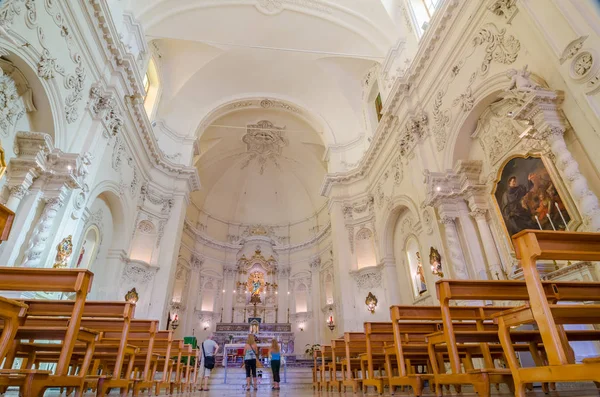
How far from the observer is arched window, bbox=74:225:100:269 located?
9906mm

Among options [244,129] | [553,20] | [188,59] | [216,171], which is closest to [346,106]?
[244,129]

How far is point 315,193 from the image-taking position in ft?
72.9

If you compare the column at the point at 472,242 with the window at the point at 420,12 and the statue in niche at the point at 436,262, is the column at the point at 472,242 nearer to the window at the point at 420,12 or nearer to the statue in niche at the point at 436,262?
the statue in niche at the point at 436,262

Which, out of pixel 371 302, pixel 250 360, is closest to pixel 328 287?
pixel 371 302

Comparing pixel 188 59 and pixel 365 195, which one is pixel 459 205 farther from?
pixel 188 59

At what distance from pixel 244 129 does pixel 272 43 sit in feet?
19.2

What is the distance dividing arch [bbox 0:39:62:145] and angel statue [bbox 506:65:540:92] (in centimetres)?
904

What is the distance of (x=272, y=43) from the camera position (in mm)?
14750

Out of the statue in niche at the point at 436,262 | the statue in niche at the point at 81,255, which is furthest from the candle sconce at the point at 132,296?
the statue in niche at the point at 436,262

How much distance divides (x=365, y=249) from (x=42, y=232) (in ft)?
36.3

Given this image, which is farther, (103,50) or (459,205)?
(103,50)

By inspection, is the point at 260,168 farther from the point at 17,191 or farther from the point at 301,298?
the point at 17,191

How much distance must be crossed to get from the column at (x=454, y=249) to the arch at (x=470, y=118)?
147 cm

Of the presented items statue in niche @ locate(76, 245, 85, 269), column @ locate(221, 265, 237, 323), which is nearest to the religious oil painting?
statue in niche @ locate(76, 245, 85, 269)
